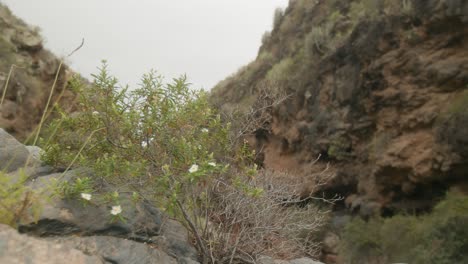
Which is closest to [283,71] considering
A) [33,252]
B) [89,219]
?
[89,219]

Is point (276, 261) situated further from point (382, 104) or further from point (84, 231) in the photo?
point (382, 104)

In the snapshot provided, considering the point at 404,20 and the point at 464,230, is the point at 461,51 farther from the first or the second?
the point at 464,230

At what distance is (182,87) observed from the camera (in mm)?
3869

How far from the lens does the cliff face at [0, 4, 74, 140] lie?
41.1 feet

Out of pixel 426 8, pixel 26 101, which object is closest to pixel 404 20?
pixel 426 8

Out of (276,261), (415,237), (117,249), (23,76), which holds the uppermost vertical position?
(23,76)

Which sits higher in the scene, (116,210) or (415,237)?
(116,210)

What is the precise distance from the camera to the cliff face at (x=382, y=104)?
9250 millimetres

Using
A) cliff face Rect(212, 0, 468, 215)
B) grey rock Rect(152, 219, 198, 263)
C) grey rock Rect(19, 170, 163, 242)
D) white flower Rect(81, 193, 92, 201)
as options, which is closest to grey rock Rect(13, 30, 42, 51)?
cliff face Rect(212, 0, 468, 215)

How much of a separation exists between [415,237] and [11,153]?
7.98 meters

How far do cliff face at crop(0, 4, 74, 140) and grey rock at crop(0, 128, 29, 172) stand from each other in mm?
8936

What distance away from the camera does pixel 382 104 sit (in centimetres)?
1111

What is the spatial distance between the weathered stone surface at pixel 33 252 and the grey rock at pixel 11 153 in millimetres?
999

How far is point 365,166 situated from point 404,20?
3994 mm
